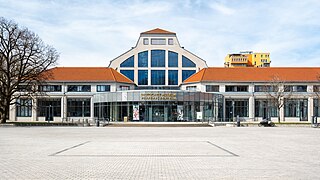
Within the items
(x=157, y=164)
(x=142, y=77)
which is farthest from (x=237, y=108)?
(x=157, y=164)

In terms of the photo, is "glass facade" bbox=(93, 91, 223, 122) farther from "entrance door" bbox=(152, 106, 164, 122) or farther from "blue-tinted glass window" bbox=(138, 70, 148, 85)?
"blue-tinted glass window" bbox=(138, 70, 148, 85)

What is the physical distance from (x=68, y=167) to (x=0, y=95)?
4352 centimetres

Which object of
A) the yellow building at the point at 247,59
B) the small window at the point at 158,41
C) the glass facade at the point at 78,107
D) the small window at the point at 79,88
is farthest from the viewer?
the yellow building at the point at 247,59

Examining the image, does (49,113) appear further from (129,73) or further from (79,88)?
(129,73)

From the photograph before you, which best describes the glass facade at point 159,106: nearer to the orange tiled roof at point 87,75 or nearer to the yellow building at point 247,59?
the orange tiled roof at point 87,75

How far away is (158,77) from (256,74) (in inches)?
817

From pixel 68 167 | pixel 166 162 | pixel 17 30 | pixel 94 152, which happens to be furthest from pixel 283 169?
pixel 17 30

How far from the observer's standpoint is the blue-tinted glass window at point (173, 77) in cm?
8444

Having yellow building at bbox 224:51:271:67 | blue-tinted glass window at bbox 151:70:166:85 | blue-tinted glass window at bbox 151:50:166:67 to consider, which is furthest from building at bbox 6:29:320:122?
yellow building at bbox 224:51:271:67

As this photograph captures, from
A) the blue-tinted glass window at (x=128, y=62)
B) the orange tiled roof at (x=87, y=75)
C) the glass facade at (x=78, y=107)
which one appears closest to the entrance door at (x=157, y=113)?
the orange tiled roof at (x=87, y=75)

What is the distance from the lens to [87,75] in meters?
79.0

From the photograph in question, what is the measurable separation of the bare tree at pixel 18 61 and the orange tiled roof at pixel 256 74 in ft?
110

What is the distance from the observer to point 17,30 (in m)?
51.2

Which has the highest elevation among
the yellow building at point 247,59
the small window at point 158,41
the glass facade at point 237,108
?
the yellow building at point 247,59
